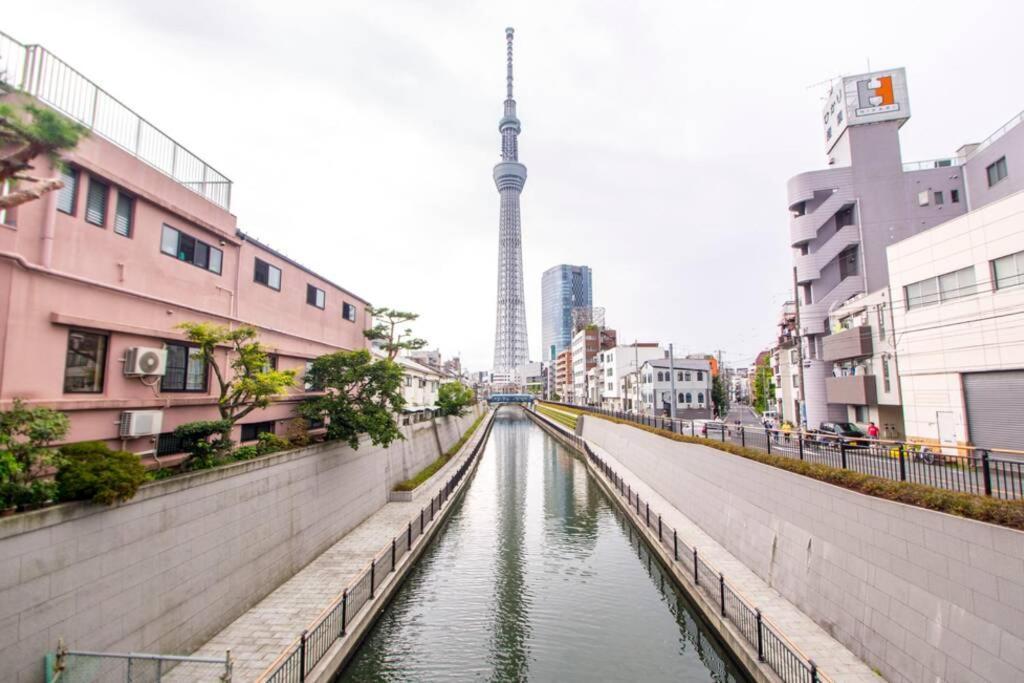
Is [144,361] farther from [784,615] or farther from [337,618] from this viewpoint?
[784,615]

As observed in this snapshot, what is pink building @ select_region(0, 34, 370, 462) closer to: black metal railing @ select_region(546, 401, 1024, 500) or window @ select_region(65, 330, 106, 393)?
window @ select_region(65, 330, 106, 393)

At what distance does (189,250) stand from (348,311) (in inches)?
458

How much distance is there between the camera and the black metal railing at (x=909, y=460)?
8.35 m

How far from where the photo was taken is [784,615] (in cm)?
1049

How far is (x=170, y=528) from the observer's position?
8.82 meters

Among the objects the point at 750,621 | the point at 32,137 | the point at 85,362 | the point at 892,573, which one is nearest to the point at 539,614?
the point at 750,621

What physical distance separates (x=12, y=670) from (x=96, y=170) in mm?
8934

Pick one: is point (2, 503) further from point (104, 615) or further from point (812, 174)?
point (812, 174)

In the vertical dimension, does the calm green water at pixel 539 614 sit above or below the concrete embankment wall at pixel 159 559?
below

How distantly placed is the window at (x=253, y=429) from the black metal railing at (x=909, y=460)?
16.8 metres

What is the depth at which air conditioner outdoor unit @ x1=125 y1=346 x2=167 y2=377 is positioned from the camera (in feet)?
34.1

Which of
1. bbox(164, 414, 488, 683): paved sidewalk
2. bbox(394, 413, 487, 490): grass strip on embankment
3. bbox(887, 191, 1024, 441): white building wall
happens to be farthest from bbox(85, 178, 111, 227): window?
bbox(887, 191, 1024, 441): white building wall

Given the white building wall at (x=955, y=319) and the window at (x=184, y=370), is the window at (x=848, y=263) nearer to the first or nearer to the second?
the white building wall at (x=955, y=319)

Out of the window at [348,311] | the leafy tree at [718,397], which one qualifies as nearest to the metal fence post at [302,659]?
the window at [348,311]
